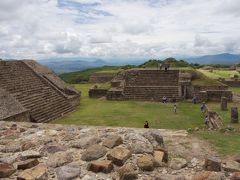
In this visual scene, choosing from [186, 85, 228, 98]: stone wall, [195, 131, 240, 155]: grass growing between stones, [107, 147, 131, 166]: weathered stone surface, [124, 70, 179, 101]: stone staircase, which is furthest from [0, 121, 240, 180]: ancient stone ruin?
[186, 85, 228, 98]: stone wall

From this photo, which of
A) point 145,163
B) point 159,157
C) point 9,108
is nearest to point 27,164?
point 145,163

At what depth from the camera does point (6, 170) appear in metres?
4.62

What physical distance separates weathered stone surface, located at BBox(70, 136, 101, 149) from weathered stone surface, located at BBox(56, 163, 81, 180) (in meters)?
0.67

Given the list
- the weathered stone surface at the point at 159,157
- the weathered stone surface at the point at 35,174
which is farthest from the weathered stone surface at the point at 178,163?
the weathered stone surface at the point at 35,174

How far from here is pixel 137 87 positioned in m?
27.0

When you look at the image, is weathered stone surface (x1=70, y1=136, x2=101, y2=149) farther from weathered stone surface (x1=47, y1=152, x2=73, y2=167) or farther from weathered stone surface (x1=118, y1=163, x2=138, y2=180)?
weathered stone surface (x1=118, y1=163, x2=138, y2=180)

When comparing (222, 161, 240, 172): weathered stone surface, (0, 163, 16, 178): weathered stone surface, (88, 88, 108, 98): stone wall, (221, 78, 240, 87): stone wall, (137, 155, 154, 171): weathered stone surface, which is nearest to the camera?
(0, 163, 16, 178): weathered stone surface

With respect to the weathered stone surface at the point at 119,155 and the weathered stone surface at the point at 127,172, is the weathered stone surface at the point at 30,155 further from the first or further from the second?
the weathered stone surface at the point at 127,172

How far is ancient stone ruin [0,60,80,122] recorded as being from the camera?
1600 centimetres

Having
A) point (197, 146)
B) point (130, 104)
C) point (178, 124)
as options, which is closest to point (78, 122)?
point (178, 124)

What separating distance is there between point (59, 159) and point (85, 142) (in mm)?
712

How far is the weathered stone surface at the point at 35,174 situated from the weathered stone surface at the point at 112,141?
1167mm

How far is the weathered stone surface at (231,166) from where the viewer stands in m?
4.85

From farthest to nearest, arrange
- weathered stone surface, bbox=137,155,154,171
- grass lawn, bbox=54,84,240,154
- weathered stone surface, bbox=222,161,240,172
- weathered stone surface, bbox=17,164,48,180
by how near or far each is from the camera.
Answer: grass lawn, bbox=54,84,240,154 < weathered stone surface, bbox=222,161,240,172 < weathered stone surface, bbox=137,155,154,171 < weathered stone surface, bbox=17,164,48,180
